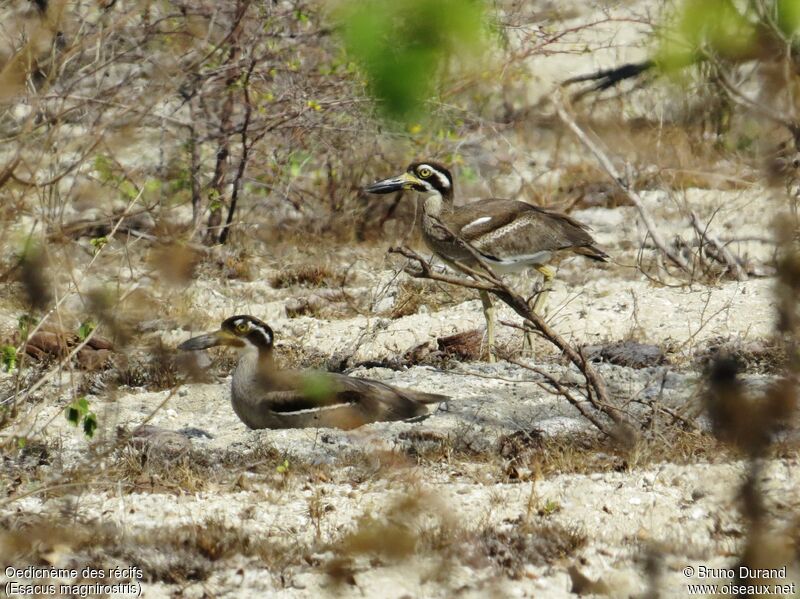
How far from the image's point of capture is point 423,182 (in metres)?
9.59

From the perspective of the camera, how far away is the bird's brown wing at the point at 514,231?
30.3 feet

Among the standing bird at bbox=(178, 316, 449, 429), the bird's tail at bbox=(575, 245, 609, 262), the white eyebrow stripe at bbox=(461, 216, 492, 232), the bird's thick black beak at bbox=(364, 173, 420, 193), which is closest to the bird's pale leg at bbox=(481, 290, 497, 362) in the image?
the white eyebrow stripe at bbox=(461, 216, 492, 232)

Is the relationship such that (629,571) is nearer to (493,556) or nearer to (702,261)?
(493,556)

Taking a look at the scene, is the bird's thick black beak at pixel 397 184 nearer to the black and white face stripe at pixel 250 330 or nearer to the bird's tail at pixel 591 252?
the bird's tail at pixel 591 252

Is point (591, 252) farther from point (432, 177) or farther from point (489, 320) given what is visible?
point (432, 177)

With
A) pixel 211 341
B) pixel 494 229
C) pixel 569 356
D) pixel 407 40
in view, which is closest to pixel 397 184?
pixel 494 229

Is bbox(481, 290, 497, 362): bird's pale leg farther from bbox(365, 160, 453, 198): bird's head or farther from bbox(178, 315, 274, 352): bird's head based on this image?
bbox(178, 315, 274, 352): bird's head

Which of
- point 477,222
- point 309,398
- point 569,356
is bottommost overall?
point 309,398

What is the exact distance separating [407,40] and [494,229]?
740 cm

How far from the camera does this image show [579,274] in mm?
11062

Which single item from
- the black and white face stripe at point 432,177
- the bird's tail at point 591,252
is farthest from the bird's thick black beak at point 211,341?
the bird's tail at point 591,252

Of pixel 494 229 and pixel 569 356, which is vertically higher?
pixel 494 229

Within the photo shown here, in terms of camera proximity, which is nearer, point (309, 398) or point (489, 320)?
point (309, 398)

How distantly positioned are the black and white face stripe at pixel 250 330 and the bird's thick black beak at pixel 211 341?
34mm
